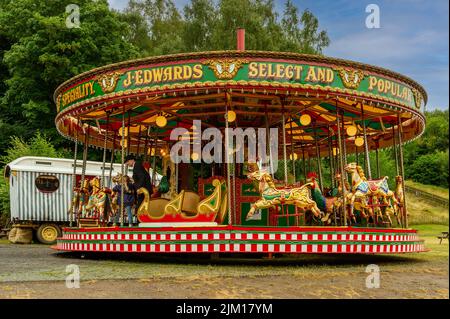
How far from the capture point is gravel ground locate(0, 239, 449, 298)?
772 centimetres

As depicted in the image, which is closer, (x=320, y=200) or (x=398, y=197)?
(x=320, y=200)

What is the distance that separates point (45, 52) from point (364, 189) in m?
23.4

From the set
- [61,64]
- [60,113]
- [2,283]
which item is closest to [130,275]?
[2,283]

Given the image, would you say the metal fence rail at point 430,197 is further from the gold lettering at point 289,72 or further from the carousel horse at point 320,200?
the gold lettering at point 289,72

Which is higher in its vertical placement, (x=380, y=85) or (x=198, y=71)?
(x=198, y=71)

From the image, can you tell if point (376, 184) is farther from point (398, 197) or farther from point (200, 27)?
point (200, 27)

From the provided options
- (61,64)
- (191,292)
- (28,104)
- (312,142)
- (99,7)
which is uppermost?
(99,7)

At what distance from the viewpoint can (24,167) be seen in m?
21.8

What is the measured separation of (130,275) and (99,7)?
27549mm

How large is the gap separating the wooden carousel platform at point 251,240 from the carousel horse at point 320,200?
6.10 ft

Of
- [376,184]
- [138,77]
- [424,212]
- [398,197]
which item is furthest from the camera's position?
[424,212]

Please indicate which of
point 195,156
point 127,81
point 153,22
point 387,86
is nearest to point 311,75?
point 387,86

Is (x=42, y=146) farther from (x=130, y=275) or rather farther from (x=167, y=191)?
(x=130, y=275)

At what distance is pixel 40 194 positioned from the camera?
2206cm
